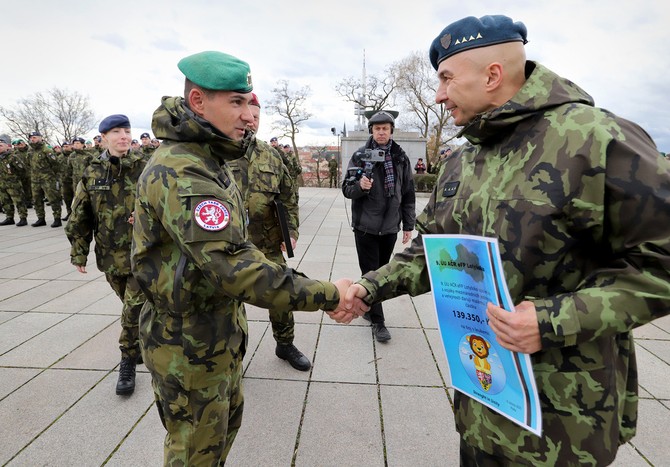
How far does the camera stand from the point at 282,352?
11.2ft

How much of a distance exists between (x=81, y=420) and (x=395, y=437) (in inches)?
84.5

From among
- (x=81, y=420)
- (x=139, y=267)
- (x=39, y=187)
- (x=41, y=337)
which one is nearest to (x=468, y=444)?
(x=139, y=267)

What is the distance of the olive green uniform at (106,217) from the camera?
317 cm

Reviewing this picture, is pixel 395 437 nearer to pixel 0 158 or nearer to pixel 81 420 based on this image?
pixel 81 420

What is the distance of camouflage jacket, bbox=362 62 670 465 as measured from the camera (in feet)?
3.49

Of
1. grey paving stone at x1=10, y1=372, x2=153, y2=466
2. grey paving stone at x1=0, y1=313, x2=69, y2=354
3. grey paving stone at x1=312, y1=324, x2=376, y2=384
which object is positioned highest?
grey paving stone at x1=0, y1=313, x2=69, y2=354

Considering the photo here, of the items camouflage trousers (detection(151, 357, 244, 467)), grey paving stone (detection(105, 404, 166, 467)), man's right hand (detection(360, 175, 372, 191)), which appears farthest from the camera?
man's right hand (detection(360, 175, 372, 191))

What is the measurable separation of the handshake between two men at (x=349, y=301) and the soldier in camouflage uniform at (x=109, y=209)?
2054 mm

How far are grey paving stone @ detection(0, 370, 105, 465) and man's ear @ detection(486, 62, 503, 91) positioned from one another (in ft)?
10.2

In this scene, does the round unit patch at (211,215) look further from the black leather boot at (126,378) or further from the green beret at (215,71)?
the black leather boot at (126,378)

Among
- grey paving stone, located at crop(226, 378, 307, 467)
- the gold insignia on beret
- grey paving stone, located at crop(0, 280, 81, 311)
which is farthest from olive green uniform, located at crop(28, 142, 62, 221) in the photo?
the gold insignia on beret

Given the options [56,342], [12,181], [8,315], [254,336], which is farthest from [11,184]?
[254,336]

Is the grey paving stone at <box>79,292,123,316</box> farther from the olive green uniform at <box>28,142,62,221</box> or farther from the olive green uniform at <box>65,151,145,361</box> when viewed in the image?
the olive green uniform at <box>28,142,62,221</box>

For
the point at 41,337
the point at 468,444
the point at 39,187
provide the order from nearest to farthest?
the point at 468,444, the point at 41,337, the point at 39,187
